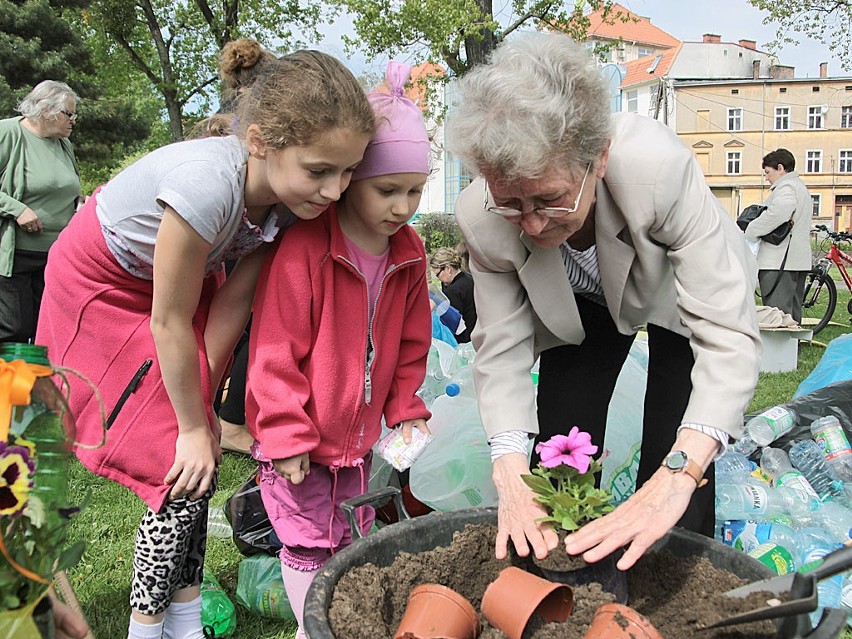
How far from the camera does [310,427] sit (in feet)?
5.67

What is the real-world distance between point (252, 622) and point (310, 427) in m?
0.91

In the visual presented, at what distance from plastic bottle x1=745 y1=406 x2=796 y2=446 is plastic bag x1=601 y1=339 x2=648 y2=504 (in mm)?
600

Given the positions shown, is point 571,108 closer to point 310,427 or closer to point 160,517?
point 310,427

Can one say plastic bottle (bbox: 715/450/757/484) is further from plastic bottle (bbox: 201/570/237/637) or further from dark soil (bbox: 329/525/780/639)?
plastic bottle (bbox: 201/570/237/637)

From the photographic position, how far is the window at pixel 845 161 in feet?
127

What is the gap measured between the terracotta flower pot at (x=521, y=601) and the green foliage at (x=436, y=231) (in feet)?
41.1

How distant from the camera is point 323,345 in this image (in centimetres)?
177

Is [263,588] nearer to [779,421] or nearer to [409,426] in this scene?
[409,426]

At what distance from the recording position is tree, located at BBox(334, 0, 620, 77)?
1038 cm

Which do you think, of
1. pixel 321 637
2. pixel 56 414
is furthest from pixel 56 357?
pixel 321 637

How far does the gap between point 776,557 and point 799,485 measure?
2.53ft

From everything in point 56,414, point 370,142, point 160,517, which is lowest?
point 160,517

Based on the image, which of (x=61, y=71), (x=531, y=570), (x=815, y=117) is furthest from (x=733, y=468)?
(x=815, y=117)

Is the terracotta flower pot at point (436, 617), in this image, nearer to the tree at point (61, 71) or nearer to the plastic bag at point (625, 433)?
the plastic bag at point (625, 433)
